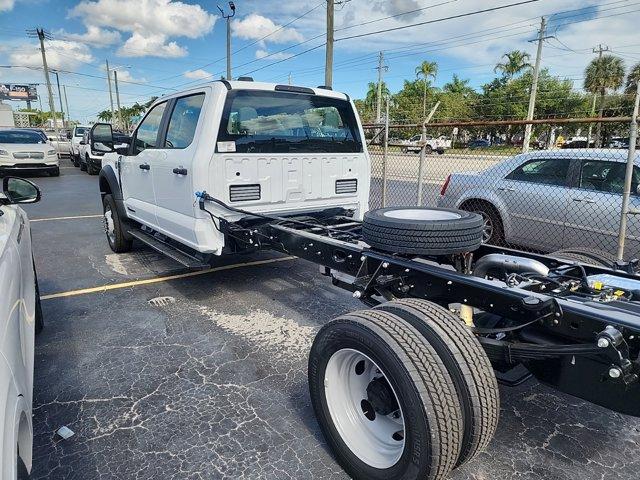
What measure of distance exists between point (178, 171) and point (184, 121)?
600mm

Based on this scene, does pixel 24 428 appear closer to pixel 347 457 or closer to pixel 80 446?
pixel 80 446

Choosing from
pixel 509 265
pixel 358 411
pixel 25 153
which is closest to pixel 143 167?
pixel 358 411

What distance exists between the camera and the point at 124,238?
21.6 ft

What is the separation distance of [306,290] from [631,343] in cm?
368

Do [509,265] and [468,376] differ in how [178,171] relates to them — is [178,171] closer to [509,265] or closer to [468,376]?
Result: [509,265]

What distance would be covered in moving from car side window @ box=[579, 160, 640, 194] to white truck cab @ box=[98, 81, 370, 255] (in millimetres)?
2875

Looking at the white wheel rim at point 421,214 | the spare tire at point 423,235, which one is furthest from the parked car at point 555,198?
the spare tire at point 423,235

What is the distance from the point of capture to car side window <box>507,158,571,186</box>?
6109 millimetres

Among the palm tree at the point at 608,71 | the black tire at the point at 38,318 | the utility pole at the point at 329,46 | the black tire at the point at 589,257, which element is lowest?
the black tire at the point at 38,318

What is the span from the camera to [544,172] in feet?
20.8

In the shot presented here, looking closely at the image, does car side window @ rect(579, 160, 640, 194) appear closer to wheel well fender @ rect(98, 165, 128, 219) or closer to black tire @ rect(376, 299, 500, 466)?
black tire @ rect(376, 299, 500, 466)

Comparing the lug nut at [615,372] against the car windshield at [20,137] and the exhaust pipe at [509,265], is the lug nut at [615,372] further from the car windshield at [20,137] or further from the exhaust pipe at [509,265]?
the car windshield at [20,137]

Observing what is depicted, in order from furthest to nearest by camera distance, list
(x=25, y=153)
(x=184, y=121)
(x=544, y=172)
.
Result: 1. (x=25, y=153)
2. (x=544, y=172)
3. (x=184, y=121)

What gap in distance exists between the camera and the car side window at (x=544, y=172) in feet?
20.0
